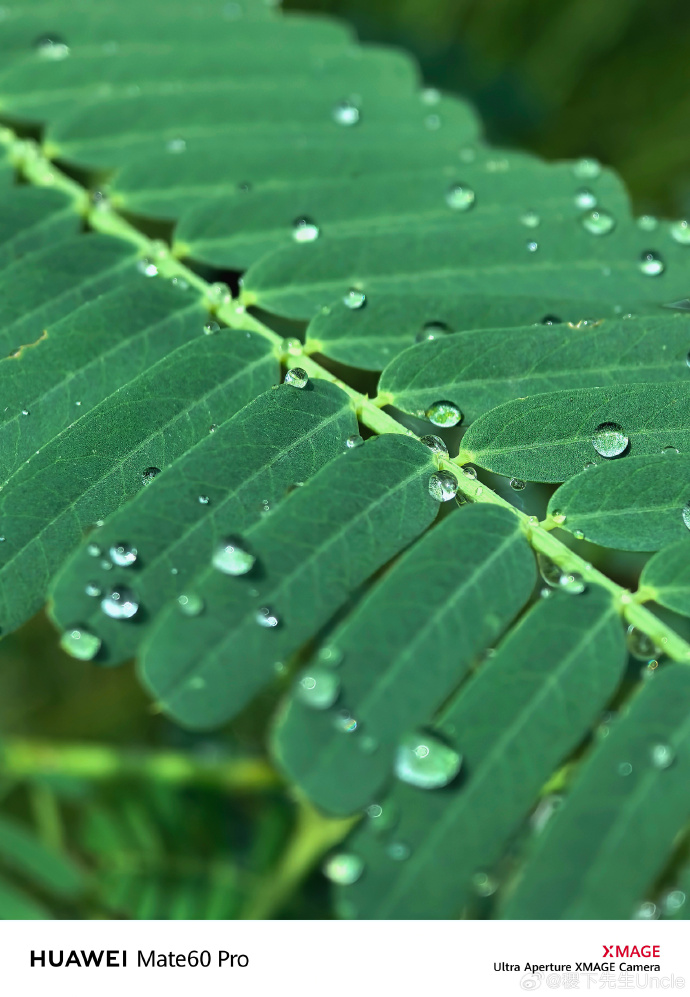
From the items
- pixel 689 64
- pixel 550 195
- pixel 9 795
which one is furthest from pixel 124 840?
pixel 689 64

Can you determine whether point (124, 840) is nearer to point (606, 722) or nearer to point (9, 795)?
point (9, 795)

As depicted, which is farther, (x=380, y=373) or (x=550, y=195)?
(x=550, y=195)

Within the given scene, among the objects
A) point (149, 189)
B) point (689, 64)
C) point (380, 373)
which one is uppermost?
point (689, 64)

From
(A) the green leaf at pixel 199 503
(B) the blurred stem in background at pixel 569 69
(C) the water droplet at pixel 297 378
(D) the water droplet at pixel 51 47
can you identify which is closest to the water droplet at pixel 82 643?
(A) the green leaf at pixel 199 503

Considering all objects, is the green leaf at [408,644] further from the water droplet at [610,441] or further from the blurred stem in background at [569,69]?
the blurred stem in background at [569,69]

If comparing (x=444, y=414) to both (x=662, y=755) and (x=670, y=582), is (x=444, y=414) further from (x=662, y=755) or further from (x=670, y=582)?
(x=662, y=755)

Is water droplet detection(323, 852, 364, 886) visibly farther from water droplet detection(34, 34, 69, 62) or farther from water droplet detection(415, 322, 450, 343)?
water droplet detection(34, 34, 69, 62)

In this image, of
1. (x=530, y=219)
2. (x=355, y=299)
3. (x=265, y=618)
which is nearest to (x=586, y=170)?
(x=530, y=219)
